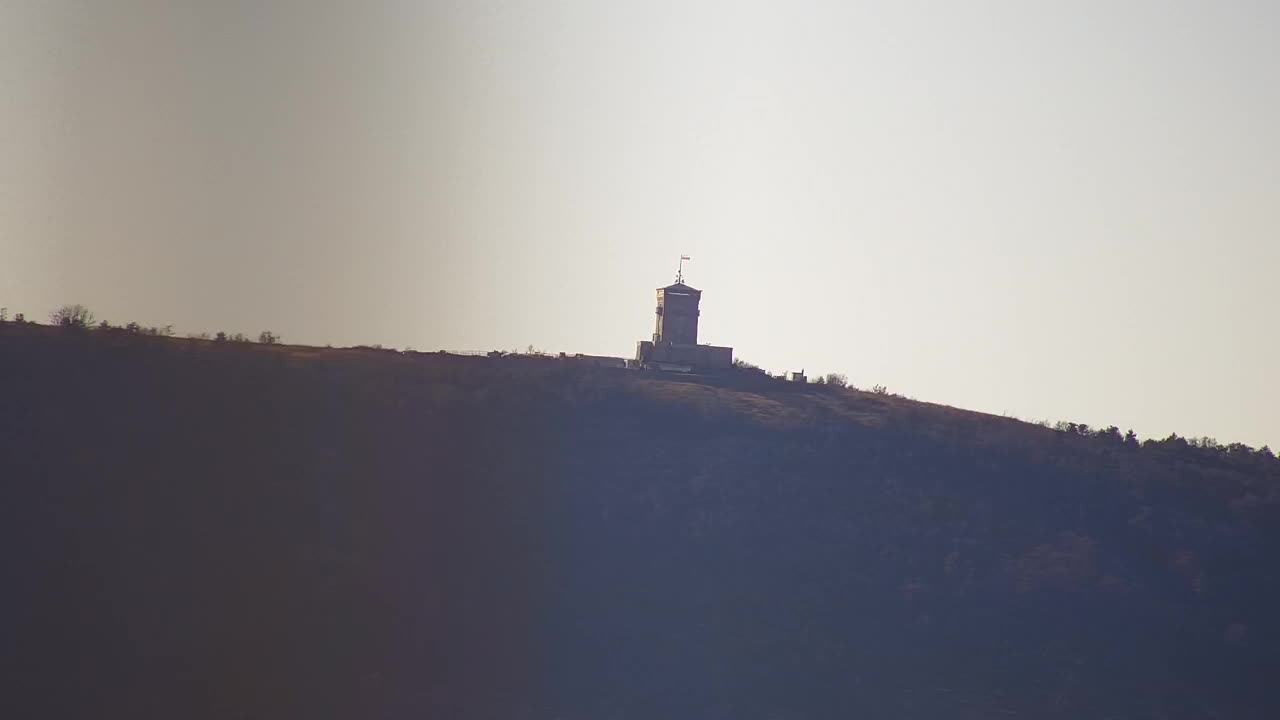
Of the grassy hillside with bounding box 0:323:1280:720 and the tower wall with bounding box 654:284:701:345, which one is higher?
the tower wall with bounding box 654:284:701:345

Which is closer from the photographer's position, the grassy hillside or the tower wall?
the grassy hillside

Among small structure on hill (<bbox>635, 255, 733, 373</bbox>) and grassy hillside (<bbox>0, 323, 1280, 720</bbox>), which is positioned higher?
small structure on hill (<bbox>635, 255, 733, 373</bbox>)

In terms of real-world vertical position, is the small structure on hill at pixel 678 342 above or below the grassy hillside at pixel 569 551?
above

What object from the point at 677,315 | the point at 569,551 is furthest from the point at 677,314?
the point at 569,551

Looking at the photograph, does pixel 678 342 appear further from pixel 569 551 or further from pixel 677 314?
pixel 569 551

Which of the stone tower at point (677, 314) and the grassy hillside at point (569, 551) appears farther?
the stone tower at point (677, 314)

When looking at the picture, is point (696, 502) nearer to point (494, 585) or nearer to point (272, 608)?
point (494, 585)
